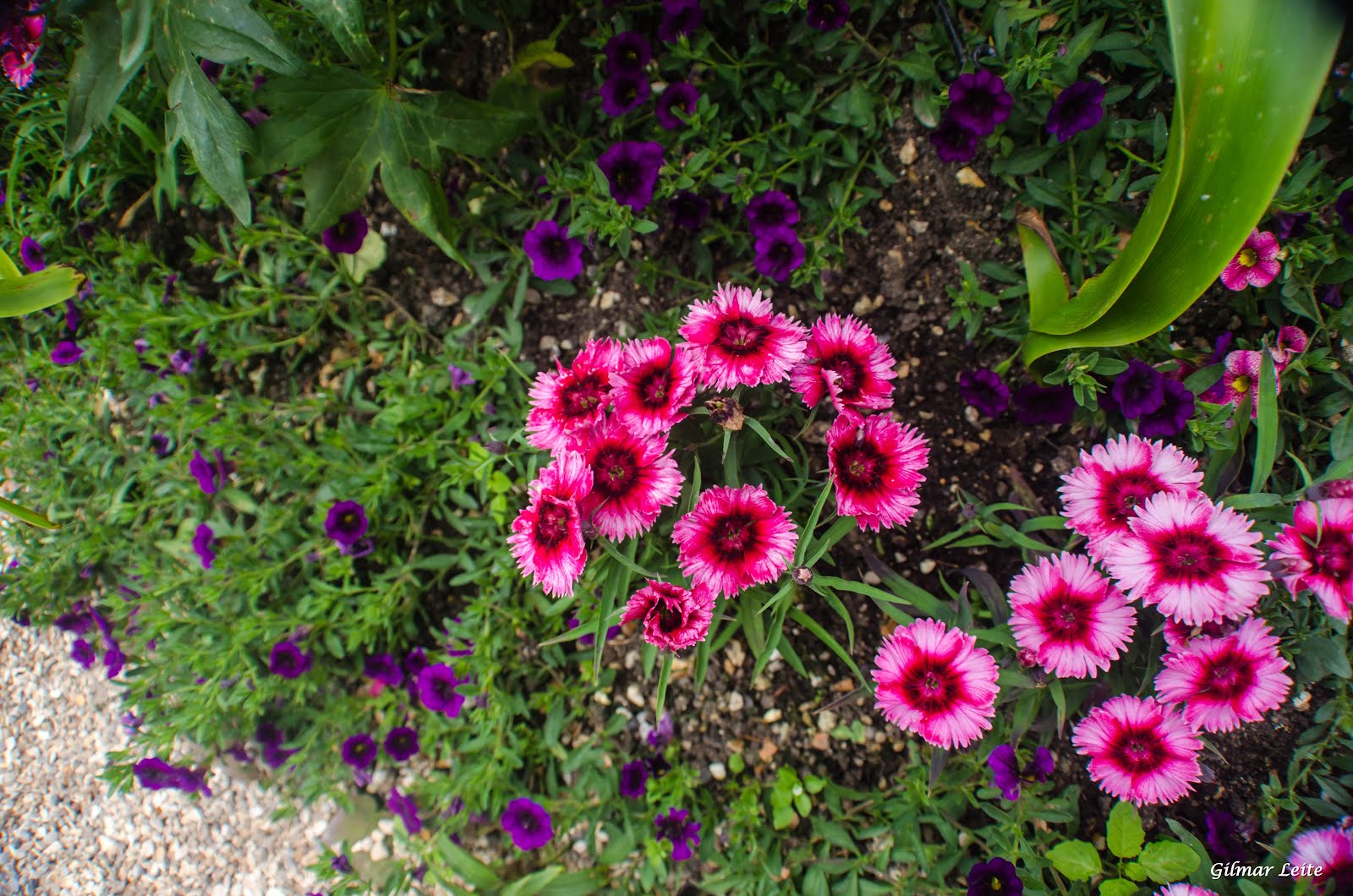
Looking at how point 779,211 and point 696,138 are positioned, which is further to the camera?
point 696,138

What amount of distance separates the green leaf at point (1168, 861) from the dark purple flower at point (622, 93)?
1894mm

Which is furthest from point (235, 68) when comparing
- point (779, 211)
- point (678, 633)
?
point (678, 633)

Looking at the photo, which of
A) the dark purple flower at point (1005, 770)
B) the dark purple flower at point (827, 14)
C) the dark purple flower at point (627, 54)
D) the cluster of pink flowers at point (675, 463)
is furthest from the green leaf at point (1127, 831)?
the dark purple flower at point (627, 54)

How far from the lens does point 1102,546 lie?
1321mm

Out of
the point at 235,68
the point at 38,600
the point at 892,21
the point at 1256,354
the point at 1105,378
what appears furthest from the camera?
the point at 38,600

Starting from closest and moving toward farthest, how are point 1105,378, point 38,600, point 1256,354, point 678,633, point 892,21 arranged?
1. point 678,633
2. point 1256,354
3. point 1105,378
4. point 892,21
5. point 38,600

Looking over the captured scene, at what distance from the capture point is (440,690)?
192 cm

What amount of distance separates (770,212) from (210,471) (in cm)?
164

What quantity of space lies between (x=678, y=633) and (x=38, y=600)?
2188 mm

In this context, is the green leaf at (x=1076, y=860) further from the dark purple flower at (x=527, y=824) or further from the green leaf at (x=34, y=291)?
the green leaf at (x=34, y=291)

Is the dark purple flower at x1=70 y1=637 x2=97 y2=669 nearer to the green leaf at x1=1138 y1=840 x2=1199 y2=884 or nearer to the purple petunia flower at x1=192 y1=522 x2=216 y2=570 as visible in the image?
the purple petunia flower at x1=192 y1=522 x2=216 y2=570

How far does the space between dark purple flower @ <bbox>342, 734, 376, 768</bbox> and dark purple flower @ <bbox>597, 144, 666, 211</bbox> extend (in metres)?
1.58

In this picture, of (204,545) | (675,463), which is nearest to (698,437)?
(675,463)

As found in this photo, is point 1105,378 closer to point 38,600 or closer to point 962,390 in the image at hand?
point 962,390
